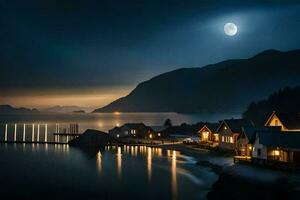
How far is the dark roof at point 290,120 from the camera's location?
50.3 meters

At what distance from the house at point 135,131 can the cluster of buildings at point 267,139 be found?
96.7 feet

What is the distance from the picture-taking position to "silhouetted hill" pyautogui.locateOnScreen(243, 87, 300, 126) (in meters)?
101

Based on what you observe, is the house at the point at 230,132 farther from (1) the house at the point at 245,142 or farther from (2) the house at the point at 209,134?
(2) the house at the point at 209,134

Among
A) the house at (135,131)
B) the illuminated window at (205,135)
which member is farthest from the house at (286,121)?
the house at (135,131)

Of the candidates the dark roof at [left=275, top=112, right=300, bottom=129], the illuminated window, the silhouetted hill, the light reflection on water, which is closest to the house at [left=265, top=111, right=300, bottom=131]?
the dark roof at [left=275, top=112, right=300, bottom=129]

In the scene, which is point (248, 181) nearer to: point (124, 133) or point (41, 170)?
point (41, 170)

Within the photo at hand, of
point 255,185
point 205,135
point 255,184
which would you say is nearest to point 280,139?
point 255,184

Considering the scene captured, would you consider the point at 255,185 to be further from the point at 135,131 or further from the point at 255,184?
the point at 135,131

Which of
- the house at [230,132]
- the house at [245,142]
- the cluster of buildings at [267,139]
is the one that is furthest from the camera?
the house at [230,132]

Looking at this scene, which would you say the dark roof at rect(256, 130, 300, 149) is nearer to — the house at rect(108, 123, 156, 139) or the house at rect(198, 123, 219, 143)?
the house at rect(198, 123, 219, 143)

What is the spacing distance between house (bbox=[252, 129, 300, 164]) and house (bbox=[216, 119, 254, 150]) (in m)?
15.8

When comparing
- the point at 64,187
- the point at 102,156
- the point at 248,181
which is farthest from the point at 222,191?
the point at 102,156

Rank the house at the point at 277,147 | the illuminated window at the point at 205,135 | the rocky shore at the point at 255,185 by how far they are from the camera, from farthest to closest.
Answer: the illuminated window at the point at 205,135 < the house at the point at 277,147 < the rocky shore at the point at 255,185

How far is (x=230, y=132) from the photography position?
63156 millimetres
